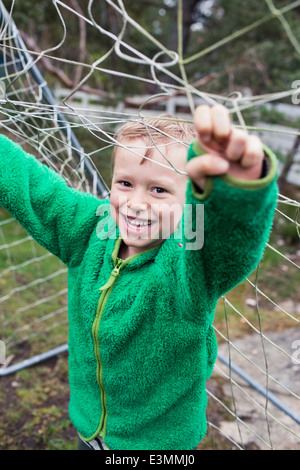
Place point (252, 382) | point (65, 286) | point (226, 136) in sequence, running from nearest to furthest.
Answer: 1. point (226, 136)
2. point (252, 382)
3. point (65, 286)

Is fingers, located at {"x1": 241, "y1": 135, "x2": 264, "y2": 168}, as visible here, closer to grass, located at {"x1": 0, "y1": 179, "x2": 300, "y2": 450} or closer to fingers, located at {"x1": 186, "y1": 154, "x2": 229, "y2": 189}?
fingers, located at {"x1": 186, "y1": 154, "x2": 229, "y2": 189}

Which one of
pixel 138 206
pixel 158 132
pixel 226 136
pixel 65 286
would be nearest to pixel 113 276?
pixel 138 206

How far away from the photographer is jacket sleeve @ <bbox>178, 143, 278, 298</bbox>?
49 centimetres

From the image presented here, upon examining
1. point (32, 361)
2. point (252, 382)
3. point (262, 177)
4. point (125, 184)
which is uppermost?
point (262, 177)

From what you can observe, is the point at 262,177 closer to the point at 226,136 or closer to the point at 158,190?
the point at 226,136

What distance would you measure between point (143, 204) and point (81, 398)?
1.75ft

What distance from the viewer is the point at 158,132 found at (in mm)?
849

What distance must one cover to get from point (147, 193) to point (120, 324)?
262mm

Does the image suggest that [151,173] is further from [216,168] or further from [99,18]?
[99,18]

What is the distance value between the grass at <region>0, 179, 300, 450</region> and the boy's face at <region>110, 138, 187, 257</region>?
288 mm

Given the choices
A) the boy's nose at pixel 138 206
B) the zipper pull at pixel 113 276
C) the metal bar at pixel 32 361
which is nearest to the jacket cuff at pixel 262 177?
the boy's nose at pixel 138 206

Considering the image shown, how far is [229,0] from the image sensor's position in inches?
226

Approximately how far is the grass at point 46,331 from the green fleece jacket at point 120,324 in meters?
0.26
